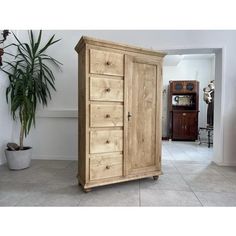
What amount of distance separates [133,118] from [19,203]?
4.55 feet

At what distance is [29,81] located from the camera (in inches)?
96.7

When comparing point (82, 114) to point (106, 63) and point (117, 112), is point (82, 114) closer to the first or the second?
point (117, 112)

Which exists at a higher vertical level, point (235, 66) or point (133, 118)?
point (235, 66)

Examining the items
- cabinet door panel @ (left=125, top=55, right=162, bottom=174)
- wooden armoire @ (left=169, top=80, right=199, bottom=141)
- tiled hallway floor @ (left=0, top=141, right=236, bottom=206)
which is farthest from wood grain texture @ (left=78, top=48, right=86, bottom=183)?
wooden armoire @ (left=169, top=80, right=199, bottom=141)

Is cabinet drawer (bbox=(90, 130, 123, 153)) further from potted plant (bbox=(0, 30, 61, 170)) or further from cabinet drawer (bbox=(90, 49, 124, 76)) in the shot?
potted plant (bbox=(0, 30, 61, 170))

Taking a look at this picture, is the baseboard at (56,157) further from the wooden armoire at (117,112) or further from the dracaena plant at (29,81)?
the wooden armoire at (117,112)

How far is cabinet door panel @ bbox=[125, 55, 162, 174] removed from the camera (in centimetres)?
191

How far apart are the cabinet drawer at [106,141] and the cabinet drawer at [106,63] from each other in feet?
2.07

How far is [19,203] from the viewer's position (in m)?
1.51

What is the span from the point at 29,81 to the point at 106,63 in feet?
4.56

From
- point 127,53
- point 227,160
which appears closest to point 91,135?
point 127,53

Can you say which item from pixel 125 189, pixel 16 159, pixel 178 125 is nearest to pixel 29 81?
pixel 16 159

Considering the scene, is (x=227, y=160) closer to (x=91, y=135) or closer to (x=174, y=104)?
(x=91, y=135)
